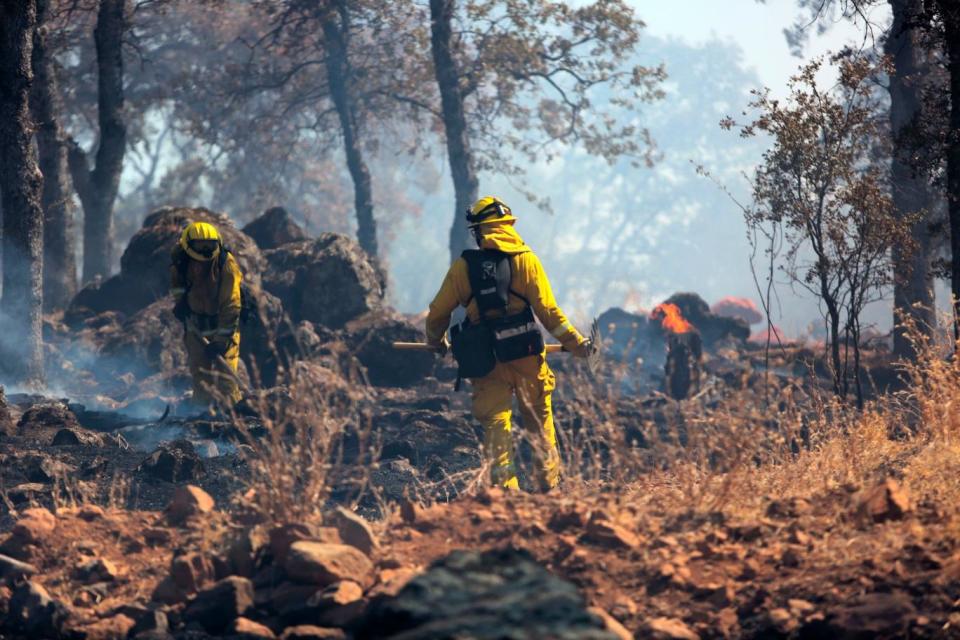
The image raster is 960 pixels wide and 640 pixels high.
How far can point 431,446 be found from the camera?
458 inches

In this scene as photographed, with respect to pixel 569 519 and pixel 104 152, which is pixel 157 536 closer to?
pixel 569 519

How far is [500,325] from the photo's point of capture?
7.61m

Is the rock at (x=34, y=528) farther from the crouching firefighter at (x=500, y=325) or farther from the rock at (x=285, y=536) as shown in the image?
the crouching firefighter at (x=500, y=325)

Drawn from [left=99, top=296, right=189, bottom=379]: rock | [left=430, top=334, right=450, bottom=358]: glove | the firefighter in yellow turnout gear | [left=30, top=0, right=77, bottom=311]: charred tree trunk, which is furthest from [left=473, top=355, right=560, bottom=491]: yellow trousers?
[left=30, top=0, right=77, bottom=311]: charred tree trunk

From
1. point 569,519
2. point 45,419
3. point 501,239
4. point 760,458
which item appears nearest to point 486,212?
point 501,239

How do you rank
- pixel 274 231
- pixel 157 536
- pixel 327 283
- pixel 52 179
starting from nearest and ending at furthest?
1. pixel 157 536
2. pixel 327 283
3. pixel 52 179
4. pixel 274 231

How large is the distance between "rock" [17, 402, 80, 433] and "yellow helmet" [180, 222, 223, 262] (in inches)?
77.0

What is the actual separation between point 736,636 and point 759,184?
617 centimetres

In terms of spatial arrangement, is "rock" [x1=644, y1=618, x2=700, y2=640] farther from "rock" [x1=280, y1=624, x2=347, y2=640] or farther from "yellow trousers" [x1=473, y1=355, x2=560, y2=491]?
"yellow trousers" [x1=473, y1=355, x2=560, y2=491]

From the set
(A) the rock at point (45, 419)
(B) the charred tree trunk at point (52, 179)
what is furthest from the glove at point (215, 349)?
(B) the charred tree trunk at point (52, 179)

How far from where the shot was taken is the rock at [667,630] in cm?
457

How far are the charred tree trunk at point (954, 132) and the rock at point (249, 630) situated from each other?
5066mm

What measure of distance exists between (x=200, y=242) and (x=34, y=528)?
5.14 metres

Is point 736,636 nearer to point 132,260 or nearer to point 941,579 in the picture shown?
point 941,579
